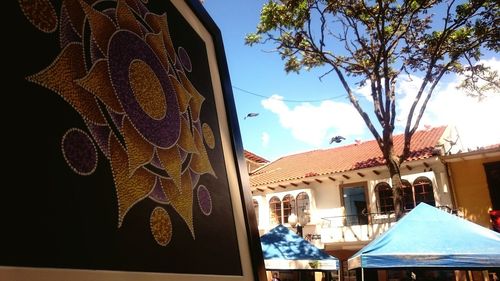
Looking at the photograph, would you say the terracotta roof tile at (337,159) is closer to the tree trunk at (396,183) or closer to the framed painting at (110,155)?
the tree trunk at (396,183)

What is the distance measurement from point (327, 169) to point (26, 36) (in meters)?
17.2

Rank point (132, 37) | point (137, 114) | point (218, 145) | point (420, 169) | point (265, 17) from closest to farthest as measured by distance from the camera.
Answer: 1. point (137, 114)
2. point (132, 37)
3. point (218, 145)
4. point (265, 17)
5. point (420, 169)

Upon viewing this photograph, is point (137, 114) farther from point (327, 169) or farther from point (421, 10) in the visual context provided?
point (327, 169)

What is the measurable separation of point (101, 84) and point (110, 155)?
214mm

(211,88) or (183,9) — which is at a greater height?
(183,9)

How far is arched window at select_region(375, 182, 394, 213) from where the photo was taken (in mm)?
15680

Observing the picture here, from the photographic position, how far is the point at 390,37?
9734mm

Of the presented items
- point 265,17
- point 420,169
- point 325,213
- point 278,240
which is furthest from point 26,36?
point 325,213

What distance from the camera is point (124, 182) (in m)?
1.09

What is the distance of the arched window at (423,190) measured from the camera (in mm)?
14625

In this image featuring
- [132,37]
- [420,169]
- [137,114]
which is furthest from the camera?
[420,169]

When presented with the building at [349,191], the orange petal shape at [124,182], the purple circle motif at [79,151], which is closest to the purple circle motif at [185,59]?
the orange petal shape at [124,182]

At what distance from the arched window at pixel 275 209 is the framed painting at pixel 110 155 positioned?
55.5 ft

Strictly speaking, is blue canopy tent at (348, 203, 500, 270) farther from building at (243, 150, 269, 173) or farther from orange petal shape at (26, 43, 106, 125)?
building at (243, 150, 269, 173)
